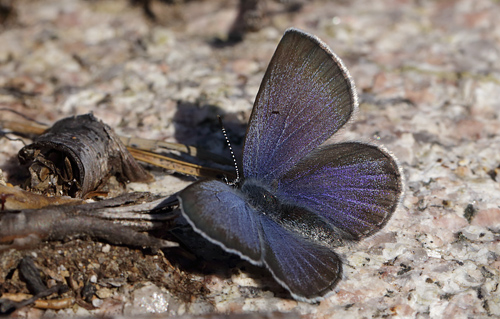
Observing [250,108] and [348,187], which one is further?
[250,108]

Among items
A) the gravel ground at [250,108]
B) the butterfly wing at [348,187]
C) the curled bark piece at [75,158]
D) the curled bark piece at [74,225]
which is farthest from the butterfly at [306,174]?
the curled bark piece at [75,158]

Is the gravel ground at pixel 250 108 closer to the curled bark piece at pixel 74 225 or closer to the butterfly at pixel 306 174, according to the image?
the curled bark piece at pixel 74 225

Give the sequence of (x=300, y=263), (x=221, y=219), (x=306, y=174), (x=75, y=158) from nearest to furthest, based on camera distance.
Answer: (x=221, y=219) → (x=300, y=263) → (x=75, y=158) → (x=306, y=174)

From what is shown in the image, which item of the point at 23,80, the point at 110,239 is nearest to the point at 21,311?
the point at 110,239

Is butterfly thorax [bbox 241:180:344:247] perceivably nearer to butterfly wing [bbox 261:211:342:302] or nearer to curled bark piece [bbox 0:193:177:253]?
butterfly wing [bbox 261:211:342:302]

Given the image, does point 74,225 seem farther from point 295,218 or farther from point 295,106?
point 295,106

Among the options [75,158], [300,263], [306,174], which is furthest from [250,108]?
[300,263]

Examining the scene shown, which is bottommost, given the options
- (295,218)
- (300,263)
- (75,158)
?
(300,263)

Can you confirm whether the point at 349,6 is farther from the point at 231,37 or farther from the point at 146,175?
the point at 146,175
